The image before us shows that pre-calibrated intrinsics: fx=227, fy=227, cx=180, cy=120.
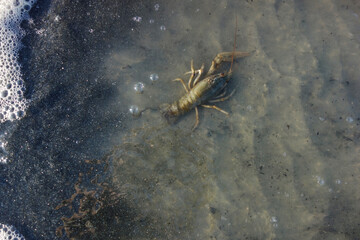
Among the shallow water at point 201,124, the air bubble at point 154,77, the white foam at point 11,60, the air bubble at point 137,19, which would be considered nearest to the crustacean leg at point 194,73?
the shallow water at point 201,124

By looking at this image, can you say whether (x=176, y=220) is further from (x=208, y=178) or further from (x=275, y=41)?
(x=275, y=41)

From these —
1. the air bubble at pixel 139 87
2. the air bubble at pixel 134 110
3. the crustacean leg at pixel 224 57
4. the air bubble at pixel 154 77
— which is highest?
the crustacean leg at pixel 224 57

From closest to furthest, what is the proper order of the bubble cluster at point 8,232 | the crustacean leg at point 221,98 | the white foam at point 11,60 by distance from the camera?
the bubble cluster at point 8,232 → the white foam at point 11,60 → the crustacean leg at point 221,98

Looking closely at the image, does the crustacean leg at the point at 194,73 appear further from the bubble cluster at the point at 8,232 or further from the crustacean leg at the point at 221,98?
the bubble cluster at the point at 8,232

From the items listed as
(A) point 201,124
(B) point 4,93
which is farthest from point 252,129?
(B) point 4,93

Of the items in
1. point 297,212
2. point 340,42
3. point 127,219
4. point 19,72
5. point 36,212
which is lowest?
point 297,212

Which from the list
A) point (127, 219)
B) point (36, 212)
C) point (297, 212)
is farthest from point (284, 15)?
point (36, 212)
